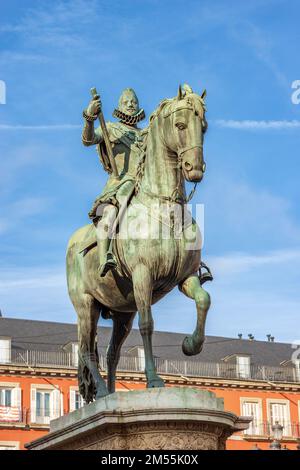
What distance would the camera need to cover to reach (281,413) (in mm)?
86062

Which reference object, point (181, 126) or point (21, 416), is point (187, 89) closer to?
point (181, 126)

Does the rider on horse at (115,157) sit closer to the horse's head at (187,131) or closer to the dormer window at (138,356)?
the horse's head at (187,131)

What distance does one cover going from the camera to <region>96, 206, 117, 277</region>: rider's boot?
57.1 feet

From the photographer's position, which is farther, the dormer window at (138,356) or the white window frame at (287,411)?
the white window frame at (287,411)

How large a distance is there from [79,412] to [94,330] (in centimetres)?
190

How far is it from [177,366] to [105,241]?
66.9 metres

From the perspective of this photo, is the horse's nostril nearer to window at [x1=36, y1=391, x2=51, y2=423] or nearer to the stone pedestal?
the stone pedestal

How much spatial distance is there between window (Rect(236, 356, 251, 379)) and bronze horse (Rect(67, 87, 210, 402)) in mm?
68419

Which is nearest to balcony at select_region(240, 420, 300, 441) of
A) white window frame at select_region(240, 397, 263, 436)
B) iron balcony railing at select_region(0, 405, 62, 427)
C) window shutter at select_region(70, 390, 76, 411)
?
white window frame at select_region(240, 397, 263, 436)

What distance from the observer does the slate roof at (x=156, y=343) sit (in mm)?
81938

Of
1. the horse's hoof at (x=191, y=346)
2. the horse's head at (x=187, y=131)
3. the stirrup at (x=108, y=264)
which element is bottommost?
the horse's hoof at (x=191, y=346)

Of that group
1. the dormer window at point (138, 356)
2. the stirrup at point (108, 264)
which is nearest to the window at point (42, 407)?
the dormer window at point (138, 356)

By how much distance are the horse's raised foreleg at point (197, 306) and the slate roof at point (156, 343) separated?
2396 inches
